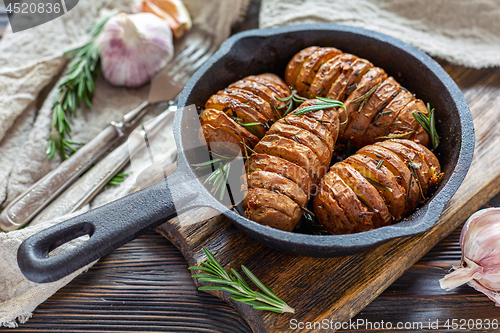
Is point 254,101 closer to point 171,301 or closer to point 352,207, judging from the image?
point 352,207

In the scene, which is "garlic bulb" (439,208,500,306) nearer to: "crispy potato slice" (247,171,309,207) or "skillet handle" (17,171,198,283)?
"crispy potato slice" (247,171,309,207)

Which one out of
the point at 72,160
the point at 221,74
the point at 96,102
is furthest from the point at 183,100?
the point at 96,102

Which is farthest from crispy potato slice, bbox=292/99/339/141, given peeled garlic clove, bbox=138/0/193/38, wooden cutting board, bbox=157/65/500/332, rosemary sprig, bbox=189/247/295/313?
peeled garlic clove, bbox=138/0/193/38

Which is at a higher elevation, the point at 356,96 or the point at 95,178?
the point at 356,96

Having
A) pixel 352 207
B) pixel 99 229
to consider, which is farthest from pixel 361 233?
pixel 99 229

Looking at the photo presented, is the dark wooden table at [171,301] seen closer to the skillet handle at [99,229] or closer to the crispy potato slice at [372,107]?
the skillet handle at [99,229]

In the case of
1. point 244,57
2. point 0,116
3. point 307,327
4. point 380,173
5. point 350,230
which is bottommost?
point 307,327

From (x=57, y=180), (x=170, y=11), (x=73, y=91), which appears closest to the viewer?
(x=57, y=180)

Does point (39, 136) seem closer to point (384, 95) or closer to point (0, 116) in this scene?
point (0, 116)
